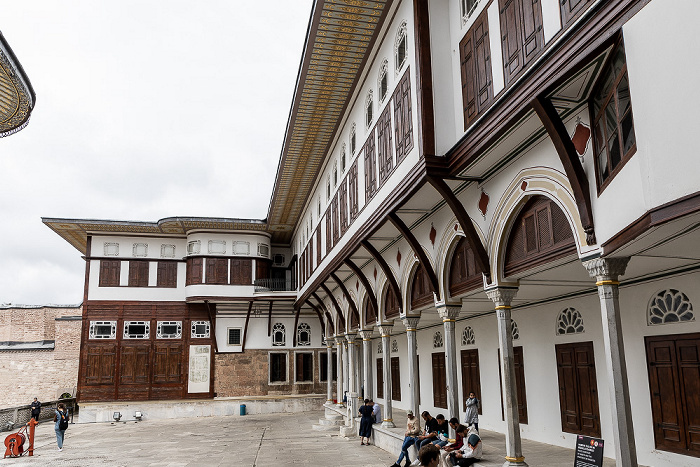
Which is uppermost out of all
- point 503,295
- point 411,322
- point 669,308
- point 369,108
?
point 369,108

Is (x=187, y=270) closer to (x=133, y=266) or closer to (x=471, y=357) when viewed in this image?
(x=133, y=266)

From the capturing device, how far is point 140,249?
28.3 meters

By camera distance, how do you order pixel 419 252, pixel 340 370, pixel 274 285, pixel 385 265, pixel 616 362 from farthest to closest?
pixel 274 285
pixel 340 370
pixel 385 265
pixel 419 252
pixel 616 362

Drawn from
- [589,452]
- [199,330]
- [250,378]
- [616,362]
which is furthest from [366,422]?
[199,330]

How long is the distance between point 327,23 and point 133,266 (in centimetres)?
1974

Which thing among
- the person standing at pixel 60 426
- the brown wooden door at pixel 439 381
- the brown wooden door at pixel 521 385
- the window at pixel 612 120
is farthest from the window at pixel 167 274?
the window at pixel 612 120

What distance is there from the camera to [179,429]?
21.7 m

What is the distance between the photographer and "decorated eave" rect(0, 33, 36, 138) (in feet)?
35.9

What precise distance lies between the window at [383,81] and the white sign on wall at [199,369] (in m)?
18.8

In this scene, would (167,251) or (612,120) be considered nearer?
(612,120)

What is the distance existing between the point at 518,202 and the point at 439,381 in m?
9.99

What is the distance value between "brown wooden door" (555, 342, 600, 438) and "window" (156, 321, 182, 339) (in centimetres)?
2066

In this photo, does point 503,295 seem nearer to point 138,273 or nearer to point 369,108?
point 369,108

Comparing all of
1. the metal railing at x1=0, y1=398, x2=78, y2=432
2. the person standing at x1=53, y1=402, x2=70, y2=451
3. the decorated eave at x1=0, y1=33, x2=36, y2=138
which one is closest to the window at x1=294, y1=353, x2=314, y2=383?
the metal railing at x1=0, y1=398, x2=78, y2=432
